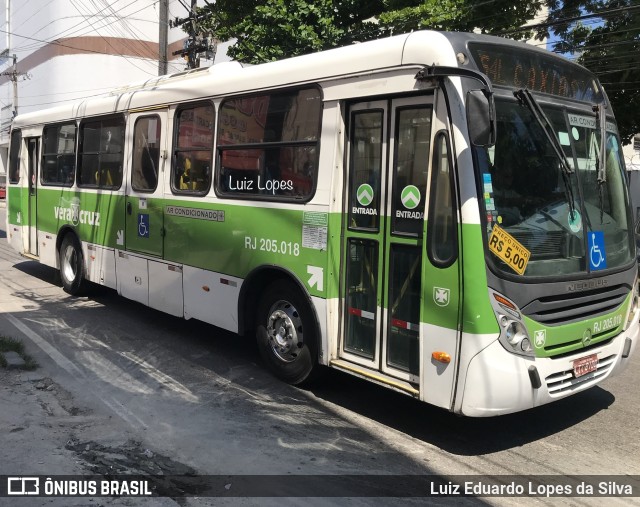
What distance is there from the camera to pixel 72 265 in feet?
32.7

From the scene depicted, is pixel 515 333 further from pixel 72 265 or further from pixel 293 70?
pixel 72 265

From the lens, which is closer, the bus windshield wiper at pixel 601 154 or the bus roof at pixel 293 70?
the bus roof at pixel 293 70

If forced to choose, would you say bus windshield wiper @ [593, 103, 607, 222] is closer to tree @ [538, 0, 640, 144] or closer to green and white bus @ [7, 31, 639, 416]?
green and white bus @ [7, 31, 639, 416]

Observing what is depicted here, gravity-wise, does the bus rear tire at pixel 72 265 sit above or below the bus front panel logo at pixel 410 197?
below

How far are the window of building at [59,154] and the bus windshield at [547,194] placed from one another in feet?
24.3

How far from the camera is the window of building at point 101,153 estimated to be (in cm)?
845

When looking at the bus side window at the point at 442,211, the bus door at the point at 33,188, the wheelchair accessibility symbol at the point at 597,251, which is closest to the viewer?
the bus side window at the point at 442,211

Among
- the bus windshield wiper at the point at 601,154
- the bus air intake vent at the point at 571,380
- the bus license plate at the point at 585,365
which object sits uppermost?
the bus windshield wiper at the point at 601,154

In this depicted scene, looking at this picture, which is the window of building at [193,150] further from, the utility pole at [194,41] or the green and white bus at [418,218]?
the utility pole at [194,41]

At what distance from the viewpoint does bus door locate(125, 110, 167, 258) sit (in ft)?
24.6

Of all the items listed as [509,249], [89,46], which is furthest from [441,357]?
[89,46]

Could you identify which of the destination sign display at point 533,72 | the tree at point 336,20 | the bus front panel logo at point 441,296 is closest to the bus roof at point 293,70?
the destination sign display at point 533,72

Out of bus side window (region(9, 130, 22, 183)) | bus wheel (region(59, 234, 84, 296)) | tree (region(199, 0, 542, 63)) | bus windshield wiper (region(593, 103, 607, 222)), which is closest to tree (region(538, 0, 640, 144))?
tree (region(199, 0, 542, 63))

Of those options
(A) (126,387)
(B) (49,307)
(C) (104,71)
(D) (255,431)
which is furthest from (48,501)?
(C) (104,71)
